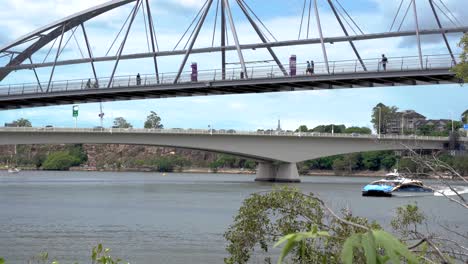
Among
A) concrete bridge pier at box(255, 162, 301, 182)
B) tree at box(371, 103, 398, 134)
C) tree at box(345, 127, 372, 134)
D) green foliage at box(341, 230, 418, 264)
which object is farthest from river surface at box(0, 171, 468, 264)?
tree at box(345, 127, 372, 134)

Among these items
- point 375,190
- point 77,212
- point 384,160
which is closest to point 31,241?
point 77,212

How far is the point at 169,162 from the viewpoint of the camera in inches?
6604

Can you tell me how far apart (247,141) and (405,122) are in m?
114

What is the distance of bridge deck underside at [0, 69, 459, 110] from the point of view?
124ft

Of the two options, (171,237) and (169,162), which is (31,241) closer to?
(171,237)

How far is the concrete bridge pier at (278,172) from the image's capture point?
88.5m

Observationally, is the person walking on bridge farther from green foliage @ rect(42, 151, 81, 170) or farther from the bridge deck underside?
green foliage @ rect(42, 151, 81, 170)

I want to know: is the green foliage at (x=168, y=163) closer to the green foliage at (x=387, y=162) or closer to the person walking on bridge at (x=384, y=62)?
the green foliage at (x=387, y=162)

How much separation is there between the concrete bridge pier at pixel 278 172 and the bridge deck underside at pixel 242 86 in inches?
1647

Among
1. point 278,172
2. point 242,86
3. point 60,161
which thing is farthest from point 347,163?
point 242,86

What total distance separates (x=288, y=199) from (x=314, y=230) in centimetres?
825

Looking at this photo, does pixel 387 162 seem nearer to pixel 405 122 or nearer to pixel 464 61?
pixel 405 122

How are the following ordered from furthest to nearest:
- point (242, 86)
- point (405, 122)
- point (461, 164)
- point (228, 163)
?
1. point (405, 122)
2. point (228, 163)
3. point (461, 164)
4. point (242, 86)

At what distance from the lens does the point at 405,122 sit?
189 m
